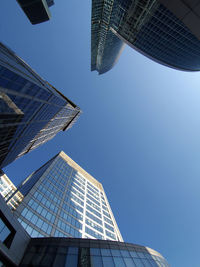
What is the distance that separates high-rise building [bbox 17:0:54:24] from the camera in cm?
5834

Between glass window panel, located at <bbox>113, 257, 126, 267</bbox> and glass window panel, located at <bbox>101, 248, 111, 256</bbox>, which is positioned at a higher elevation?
glass window panel, located at <bbox>113, 257, 126, 267</bbox>

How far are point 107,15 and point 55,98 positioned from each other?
58.2 m

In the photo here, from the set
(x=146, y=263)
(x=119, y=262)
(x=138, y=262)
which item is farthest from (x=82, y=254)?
(x=146, y=263)

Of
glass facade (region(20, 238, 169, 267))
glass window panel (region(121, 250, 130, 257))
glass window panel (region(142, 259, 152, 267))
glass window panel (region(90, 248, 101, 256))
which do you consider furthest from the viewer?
glass window panel (region(142, 259, 152, 267))

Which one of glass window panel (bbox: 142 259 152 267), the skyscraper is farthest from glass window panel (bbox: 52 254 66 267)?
the skyscraper

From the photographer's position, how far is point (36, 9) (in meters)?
61.7

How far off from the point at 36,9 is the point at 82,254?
301 ft

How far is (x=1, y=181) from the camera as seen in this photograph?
73500 mm

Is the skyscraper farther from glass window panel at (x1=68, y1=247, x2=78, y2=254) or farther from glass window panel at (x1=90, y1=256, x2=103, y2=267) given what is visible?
glass window panel at (x1=90, y1=256, x2=103, y2=267)

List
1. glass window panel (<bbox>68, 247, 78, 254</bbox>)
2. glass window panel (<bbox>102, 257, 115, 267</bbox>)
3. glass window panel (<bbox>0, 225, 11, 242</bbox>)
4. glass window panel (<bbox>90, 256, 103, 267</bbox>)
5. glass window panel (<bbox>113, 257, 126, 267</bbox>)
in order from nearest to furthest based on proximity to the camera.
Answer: glass window panel (<bbox>0, 225, 11, 242</bbox>) → glass window panel (<bbox>90, 256, 103, 267</bbox>) → glass window panel (<bbox>102, 257, 115, 267</bbox>) → glass window panel (<bbox>113, 257, 126, 267</bbox>) → glass window panel (<bbox>68, 247, 78, 254</bbox>)

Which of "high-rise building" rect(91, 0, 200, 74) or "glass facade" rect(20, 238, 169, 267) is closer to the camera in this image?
"glass facade" rect(20, 238, 169, 267)

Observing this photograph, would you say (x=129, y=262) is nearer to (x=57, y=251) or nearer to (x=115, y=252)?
(x=115, y=252)

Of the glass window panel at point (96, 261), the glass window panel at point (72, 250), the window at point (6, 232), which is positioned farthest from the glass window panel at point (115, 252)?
the window at point (6, 232)

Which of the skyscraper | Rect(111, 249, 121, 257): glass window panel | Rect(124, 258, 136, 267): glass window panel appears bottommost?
the skyscraper
